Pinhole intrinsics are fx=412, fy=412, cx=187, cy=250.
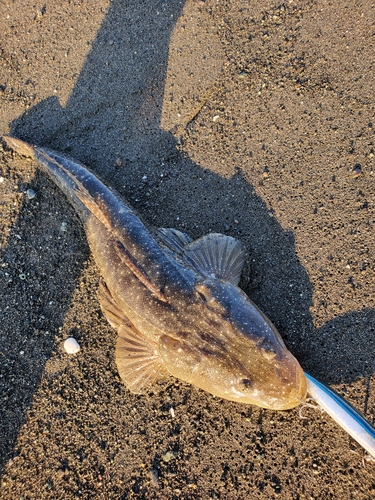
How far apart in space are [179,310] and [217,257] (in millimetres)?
705

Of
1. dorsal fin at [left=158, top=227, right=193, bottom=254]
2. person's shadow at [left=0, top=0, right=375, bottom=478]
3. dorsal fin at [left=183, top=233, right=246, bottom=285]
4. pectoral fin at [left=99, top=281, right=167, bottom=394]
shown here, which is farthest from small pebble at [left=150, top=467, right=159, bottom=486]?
dorsal fin at [left=158, top=227, right=193, bottom=254]

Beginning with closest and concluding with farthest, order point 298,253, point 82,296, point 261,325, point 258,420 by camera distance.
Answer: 1. point 261,325
2. point 258,420
3. point 298,253
4. point 82,296

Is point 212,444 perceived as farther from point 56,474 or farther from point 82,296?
point 82,296

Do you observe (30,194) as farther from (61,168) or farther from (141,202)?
(141,202)

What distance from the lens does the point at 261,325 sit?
11.4ft

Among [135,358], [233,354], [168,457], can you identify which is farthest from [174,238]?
[168,457]

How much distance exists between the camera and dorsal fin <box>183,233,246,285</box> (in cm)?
397

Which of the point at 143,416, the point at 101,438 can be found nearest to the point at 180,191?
the point at 143,416

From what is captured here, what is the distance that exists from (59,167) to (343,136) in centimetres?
308

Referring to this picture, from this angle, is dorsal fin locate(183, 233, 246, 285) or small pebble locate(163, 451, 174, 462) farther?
dorsal fin locate(183, 233, 246, 285)

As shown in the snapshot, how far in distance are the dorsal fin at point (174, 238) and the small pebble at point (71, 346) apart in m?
1.41

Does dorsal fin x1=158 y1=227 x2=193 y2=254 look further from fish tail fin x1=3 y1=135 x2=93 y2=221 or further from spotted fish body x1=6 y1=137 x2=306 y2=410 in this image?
fish tail fin x1=3 y1=135 x2=93 y2=221

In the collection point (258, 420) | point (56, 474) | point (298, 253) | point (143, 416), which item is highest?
point (298, 253)

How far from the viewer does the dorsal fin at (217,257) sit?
3.97 m
